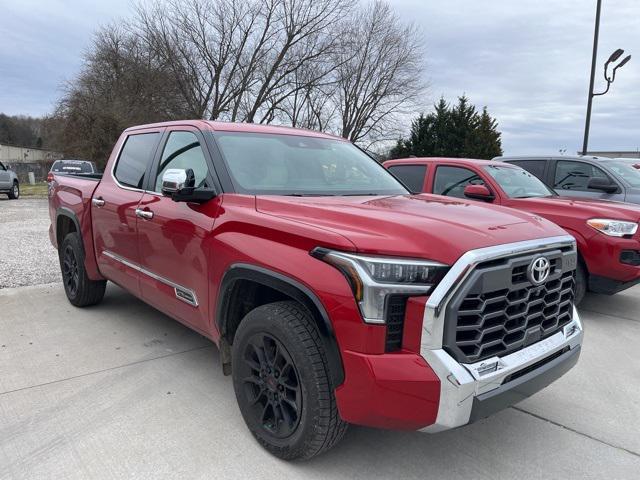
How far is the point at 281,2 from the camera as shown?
2953 cm

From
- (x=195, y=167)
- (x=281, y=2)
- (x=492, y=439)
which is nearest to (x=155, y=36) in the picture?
(x=281, y=2)

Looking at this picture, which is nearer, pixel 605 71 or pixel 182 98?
pixel 605 71

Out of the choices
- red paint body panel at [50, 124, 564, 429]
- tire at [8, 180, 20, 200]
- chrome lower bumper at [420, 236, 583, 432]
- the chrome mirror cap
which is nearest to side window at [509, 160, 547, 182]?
red paint body panel at [50, 124, 564, 429]

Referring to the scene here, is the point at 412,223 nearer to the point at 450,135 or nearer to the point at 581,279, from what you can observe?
the point at 581,279

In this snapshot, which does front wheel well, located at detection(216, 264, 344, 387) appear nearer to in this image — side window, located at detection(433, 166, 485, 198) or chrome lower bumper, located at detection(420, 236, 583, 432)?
chrome lower bumper, located at detection(420, 236, 583, 432)

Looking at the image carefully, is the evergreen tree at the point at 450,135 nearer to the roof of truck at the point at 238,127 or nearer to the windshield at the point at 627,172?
Answer: the windshield at the point at 627,172

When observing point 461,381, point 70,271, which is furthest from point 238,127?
point 70,271

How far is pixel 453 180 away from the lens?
646 centimetres

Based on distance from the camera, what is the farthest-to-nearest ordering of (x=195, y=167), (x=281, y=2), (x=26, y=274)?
(x=281, y=2) < (x=26, y=274) < (x=195, y=167)

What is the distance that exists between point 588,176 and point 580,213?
9.57 ft

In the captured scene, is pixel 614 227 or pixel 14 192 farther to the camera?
pixel 14 192

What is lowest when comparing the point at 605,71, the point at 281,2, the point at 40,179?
the point at 40,179

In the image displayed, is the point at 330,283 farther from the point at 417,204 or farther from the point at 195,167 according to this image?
the point at 195,167

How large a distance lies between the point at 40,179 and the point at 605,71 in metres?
44.4
